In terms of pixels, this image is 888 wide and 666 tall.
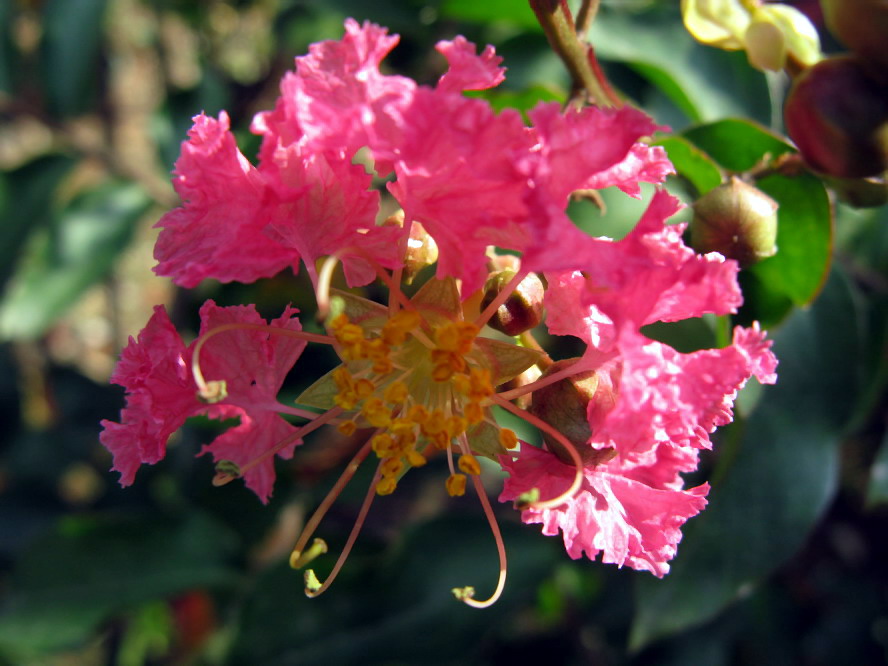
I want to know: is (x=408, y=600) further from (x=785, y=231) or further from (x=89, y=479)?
(x=89, y=479)

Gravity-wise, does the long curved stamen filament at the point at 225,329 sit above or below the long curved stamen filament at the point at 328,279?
below

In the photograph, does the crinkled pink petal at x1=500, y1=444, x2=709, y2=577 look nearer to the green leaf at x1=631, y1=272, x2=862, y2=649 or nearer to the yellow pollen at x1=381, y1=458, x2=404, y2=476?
the yellow pollen at x1=381, y1=458, x2=404, y2=476

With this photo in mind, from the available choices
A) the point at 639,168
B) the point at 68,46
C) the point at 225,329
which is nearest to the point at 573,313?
the point at 639,168

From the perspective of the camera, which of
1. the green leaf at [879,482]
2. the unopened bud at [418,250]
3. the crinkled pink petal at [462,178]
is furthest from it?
the green leaf at [879,482]

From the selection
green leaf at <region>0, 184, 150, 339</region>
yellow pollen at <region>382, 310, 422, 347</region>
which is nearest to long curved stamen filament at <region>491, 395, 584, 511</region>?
yellow pollen at <region>382, 310, 422, 347</region>

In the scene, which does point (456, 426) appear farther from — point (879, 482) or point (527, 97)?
point (879, 482)

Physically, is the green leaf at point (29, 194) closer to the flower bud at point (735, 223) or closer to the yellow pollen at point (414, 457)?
the yellow pollen at point (414, 457)

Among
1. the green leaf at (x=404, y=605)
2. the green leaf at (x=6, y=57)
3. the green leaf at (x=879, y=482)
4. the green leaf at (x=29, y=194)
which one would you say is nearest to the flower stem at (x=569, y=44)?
the green leaf at (x=879, y=482)
